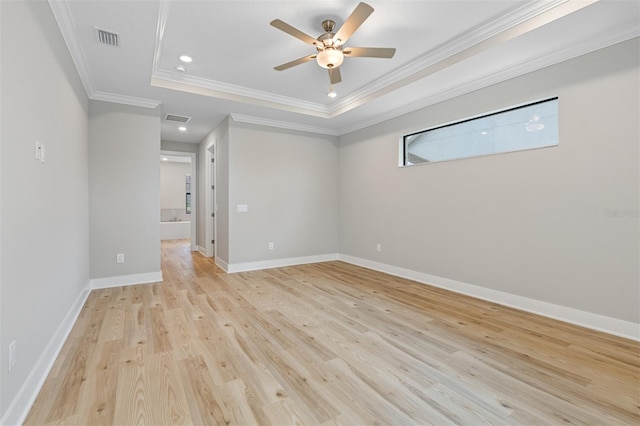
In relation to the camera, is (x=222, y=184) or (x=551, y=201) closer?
(x=551, y=201)

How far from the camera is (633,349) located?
226 cm

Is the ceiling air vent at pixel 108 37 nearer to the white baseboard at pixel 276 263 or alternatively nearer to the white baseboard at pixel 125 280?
the white baseboard at pixel 125 280

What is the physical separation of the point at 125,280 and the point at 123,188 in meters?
1.26

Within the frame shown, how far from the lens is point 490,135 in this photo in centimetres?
351

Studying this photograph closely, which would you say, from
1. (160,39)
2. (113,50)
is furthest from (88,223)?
(160,39)

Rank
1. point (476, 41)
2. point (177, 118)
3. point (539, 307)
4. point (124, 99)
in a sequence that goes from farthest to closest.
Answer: point (177, 118) < point (124, 99) < point (539, 307) < point (476, 41)

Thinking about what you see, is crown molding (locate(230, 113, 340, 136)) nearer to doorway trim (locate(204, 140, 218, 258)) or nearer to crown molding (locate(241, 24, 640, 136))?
crown molding (locate(241, 24, 640, 136))

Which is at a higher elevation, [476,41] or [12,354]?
[476,41]

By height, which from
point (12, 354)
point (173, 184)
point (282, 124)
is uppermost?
point (282, 124)

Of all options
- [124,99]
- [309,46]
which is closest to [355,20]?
[309,46]

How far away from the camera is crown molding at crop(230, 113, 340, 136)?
487 cm

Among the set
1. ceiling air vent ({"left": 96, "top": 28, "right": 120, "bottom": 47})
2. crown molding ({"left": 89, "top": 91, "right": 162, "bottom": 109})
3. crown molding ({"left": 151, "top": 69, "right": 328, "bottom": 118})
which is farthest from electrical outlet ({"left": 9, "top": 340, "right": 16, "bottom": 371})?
crown molding ({"left": 89, "top": 91, "right": 162, "bottom": 109})

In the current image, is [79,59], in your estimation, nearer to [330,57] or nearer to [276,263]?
[330,57]

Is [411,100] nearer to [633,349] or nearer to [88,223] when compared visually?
[633,349]
